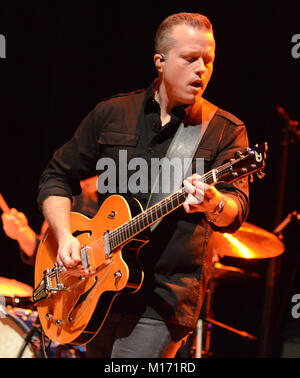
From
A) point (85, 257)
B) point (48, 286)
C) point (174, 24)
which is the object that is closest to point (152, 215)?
point (85, 257)

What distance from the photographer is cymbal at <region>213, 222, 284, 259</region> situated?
3.84m

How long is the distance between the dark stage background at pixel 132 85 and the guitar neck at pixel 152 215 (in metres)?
2.70

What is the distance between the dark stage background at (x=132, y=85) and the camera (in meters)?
5.05

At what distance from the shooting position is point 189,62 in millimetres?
2488

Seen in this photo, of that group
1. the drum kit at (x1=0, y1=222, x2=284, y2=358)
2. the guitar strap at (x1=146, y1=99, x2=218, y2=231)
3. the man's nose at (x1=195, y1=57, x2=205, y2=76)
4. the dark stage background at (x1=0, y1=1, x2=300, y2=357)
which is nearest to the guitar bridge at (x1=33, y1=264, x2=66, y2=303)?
the guitar strap at (x1=146, y1=99, x2=218, y2=231)

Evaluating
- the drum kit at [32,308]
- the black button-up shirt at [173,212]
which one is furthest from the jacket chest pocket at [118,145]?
the drum kit at [32,308]

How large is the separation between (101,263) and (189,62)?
3.45 feet

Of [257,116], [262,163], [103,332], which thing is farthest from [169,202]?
[257,116]

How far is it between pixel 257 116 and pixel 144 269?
10.2 ft

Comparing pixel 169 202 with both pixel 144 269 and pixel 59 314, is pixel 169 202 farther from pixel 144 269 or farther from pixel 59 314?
pixel 59 314

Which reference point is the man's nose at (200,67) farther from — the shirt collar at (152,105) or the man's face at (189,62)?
the shirt collar at (152,105)

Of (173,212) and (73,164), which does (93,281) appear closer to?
(173,212)

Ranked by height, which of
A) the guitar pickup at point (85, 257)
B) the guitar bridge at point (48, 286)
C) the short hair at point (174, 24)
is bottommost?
the guitar bridge at point (48, 286)

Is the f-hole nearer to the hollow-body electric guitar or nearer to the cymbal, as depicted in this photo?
the hollow-body electric guitar
